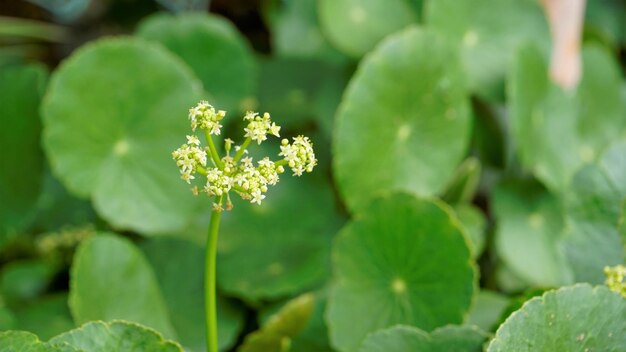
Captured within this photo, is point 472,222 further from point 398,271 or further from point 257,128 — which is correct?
point 257,128

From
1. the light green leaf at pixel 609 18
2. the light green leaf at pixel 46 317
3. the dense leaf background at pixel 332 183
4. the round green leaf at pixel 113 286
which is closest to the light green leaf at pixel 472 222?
the dense leaf background at pixel 332 183

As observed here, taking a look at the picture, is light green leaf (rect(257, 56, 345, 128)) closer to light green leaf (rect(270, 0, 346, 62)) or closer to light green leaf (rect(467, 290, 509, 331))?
light green leaf (rect(270, 0, 346, 62))

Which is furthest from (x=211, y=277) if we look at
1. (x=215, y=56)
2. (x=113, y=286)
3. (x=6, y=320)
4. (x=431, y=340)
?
(x=215, y=56)

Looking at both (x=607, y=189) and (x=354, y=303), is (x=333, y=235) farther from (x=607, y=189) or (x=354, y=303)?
(x=607, y=189)

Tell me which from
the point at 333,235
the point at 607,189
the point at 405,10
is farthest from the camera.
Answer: the point at 405,10

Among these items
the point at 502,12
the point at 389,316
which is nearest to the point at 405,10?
the point at 502,12

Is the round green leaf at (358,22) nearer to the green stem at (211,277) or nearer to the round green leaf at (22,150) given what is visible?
the round green leaf at (22,150)

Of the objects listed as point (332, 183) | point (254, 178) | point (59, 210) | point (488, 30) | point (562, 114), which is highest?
point (254, 178)
